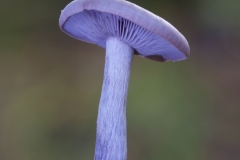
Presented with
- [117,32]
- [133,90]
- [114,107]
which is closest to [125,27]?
[117,32]

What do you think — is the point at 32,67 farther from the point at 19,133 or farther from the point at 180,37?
the point at 180,37

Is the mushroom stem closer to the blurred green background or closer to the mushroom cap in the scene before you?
the mushroom cap

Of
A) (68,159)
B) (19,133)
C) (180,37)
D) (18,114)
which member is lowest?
(68,159)

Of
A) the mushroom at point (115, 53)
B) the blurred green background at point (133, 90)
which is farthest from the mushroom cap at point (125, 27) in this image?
the blurred green background at point (133, 90)

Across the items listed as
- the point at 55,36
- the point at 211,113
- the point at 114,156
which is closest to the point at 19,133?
the point at 55,36

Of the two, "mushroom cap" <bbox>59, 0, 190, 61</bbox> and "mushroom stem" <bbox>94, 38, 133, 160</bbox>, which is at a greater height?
"mushroom cap" <bbox>59, 0, 190, 61</bbox>

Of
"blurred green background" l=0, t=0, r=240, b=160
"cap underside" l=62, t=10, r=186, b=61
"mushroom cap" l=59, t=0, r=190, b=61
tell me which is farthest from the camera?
"blurred green background" l=0, t=0, r=240, b=160

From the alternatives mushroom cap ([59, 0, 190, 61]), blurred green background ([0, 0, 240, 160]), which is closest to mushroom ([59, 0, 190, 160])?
mushroom cap ([59, 0, 190, 61])
